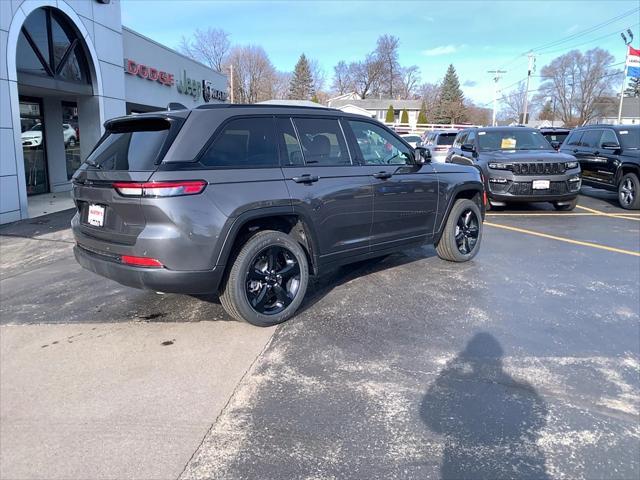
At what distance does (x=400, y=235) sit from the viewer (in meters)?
5.50

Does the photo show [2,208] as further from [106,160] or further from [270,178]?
[270,178]

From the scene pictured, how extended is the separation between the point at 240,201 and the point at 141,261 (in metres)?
0.87

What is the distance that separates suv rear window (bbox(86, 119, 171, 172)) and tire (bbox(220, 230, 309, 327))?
1028 mm

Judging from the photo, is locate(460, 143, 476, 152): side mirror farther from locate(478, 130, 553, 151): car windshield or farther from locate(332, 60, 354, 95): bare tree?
locate(332, 60, 354, 95): bare tree

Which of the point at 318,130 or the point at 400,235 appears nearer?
the point at 318,130

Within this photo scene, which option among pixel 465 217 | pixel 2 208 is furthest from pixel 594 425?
pixel 2 208

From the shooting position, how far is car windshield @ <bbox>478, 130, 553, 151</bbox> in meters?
10.8

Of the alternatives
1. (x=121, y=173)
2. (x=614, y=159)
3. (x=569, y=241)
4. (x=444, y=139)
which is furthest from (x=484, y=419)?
(x=444, y=139)

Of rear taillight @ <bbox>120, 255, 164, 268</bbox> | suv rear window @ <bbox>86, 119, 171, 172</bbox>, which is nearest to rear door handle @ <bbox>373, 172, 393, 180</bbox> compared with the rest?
suv rear window @ <bbox>86, 119, 171, 172</bbox>

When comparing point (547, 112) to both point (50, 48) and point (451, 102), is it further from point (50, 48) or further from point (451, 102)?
point (50, 48)

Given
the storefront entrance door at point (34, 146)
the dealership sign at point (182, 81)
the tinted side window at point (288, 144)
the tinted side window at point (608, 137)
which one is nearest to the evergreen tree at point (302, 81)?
the dealership sign at point (182, 81)

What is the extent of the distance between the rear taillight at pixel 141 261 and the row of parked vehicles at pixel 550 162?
5849 mm

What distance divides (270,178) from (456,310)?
2169 mm

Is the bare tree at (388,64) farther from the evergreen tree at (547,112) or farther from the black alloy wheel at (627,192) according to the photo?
the black alloy wheel at (627,192)
